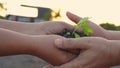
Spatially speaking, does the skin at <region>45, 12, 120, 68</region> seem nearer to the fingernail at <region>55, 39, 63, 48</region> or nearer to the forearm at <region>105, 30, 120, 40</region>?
the fingernail at <region>55, 39, 63, 48</region>

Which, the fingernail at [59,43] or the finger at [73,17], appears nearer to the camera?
the fingernail at [59,43]

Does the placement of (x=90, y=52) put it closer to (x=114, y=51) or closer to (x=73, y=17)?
(x=114, y=51)

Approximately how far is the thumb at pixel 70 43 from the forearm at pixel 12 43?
17 centimetres

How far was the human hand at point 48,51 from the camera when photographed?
209 centimetres

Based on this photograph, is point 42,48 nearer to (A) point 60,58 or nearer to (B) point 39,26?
(A) point 60,58

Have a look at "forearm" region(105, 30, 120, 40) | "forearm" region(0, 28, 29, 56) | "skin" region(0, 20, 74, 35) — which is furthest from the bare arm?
"forearm" region(105, 30, 120, 40)

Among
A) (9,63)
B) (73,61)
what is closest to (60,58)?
(73,61)

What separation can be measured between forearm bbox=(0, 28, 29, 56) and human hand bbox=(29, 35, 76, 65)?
0.04 metres

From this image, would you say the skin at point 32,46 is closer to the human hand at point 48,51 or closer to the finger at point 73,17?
the human hand at point 48,51

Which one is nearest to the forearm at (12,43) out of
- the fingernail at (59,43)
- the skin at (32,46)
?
the skin at (32,46)

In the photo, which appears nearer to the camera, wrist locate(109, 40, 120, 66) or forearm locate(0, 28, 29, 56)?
forearm locate(0, 28, 29, 56)

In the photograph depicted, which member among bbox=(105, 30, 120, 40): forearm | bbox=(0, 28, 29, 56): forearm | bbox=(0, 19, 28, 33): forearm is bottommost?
bbox=(105, 30, 120, 40): forearm

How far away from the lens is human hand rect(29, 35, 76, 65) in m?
2.09

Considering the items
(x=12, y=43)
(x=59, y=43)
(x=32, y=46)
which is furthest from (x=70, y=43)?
(x=12, y=43)
